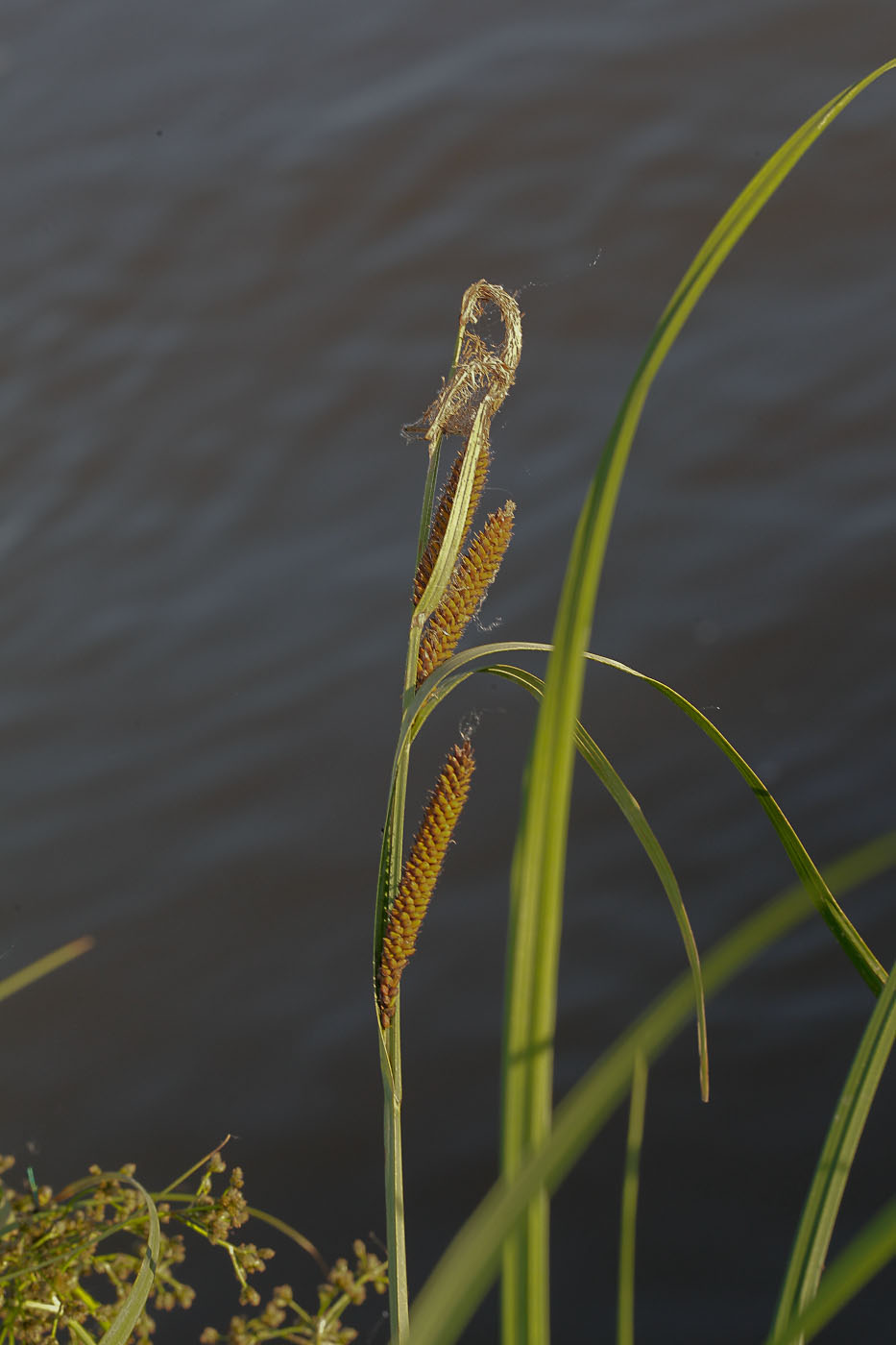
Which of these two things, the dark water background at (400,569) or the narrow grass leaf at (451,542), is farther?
the dark water background at (400,569)

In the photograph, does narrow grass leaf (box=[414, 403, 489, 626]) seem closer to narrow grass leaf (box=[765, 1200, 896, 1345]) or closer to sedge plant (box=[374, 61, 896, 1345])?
sedge plant (box=[374, 61, 896, 1345])

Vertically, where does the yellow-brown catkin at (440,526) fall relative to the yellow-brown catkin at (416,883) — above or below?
above

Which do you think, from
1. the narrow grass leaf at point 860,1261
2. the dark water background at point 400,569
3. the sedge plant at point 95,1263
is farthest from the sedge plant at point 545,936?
the dark water background at point 400,569

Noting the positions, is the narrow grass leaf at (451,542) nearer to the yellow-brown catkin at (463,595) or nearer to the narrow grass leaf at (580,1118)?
the yellow-brown catkin at (463,595)

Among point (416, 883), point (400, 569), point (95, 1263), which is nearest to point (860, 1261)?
point (416, 883)

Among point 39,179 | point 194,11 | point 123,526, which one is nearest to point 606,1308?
point 123,526

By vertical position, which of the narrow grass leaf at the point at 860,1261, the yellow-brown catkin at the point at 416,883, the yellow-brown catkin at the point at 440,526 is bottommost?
the yellow-brown catkin at the point at 416,883
